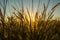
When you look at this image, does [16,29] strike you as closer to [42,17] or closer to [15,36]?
[15,36]

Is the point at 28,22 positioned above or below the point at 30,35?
above

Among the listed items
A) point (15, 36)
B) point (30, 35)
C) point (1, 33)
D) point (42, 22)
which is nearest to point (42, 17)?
point (42, 22)

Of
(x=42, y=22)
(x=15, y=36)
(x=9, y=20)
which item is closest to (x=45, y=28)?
(x=42, y=22)

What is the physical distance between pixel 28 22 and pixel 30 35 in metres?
0.19

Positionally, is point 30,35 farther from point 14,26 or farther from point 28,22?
point 14,26

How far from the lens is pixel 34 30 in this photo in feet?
7.80

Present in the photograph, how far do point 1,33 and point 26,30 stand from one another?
1.16 ft

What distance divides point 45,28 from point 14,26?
0.51m

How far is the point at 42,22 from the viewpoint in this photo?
2383 mm

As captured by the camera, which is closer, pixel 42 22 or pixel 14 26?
pixel 42 22

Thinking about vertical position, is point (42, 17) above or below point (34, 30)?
above

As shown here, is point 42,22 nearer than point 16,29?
Yes

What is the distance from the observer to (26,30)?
255 centimetres

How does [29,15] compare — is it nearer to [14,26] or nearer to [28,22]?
[28,22]
